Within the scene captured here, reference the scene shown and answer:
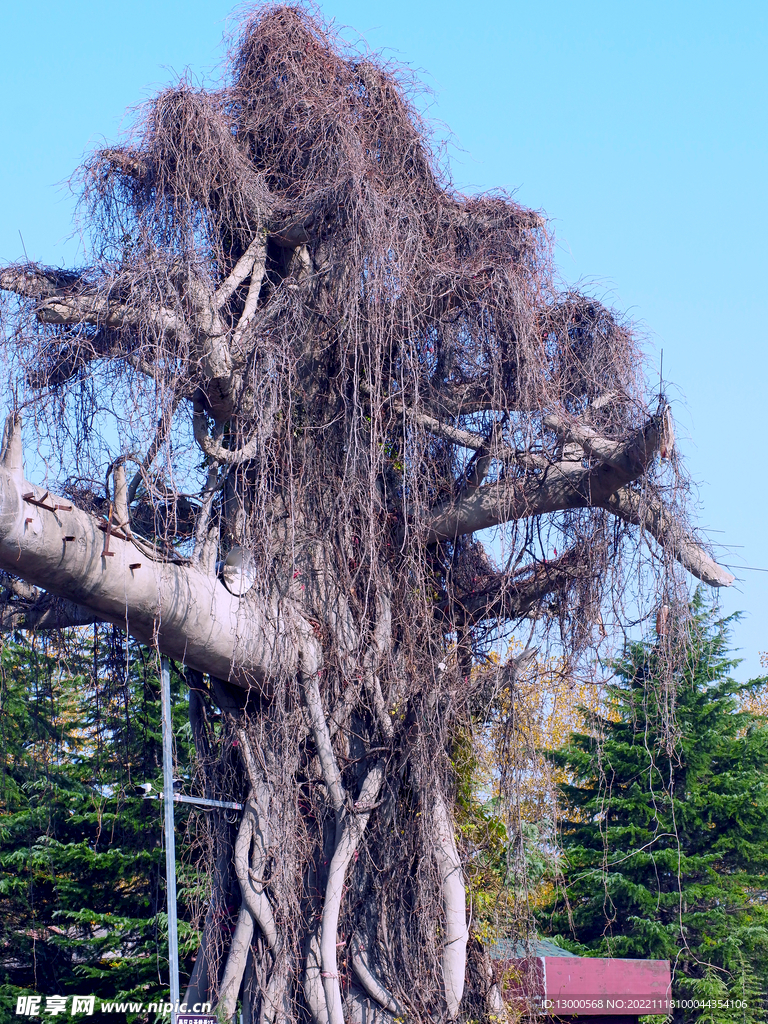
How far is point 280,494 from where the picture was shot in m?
6.84

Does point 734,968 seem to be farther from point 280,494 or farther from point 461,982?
point 280,494

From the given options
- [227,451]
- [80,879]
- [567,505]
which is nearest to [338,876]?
[227,451]

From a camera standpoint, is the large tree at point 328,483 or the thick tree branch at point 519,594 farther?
the thick tree branch at point 519,594

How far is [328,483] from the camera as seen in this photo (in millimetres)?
7047

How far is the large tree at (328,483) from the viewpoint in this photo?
6289 mm

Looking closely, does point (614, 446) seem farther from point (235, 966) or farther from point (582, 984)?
point (582, 984)

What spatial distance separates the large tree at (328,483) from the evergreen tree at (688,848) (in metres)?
5.81

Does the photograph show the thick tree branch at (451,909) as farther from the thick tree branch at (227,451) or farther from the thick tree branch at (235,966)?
the thick tree branch at (227,451)

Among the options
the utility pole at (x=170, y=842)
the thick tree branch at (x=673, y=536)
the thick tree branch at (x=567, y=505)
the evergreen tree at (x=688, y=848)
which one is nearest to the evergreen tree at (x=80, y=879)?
the thick tree branch at (x=567, y=505)

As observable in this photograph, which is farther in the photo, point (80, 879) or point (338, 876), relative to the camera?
point (80, 879)

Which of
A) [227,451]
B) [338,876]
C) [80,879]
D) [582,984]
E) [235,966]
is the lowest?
[582,984]

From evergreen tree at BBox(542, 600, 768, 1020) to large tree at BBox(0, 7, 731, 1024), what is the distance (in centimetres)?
Answer: 581

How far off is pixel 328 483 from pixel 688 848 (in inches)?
366

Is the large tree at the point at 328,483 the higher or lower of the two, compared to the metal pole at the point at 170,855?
higher
